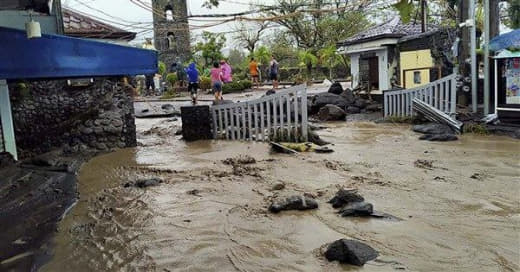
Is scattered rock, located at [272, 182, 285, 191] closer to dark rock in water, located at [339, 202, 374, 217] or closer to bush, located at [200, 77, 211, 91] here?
dark rock in water, located at [339, 202, 374, 217]

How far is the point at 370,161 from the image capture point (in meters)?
9.51

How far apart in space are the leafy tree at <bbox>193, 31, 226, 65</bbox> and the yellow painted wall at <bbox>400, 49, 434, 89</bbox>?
63.1 feet

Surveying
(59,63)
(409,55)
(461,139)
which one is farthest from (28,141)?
(409,55)

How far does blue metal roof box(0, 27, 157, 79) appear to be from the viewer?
7.11 m

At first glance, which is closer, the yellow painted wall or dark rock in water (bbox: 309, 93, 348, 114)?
the yellow painted wall

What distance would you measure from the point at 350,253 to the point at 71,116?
910 cm

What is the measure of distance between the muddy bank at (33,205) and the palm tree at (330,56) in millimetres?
27270

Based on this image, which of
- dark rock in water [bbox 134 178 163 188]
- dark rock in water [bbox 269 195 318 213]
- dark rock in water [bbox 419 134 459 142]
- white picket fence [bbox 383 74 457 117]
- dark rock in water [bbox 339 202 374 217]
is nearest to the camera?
dark rock in water [bbox 339 202 374 217]

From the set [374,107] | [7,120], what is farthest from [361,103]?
[7,120]

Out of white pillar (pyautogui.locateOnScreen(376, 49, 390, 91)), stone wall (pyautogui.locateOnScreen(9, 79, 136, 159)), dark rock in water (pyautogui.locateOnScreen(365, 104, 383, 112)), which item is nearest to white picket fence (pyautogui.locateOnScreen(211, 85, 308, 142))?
stone wall (pyautogui.locateOnScreen(9, 79, 136, 159))

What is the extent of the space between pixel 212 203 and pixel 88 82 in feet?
21.2

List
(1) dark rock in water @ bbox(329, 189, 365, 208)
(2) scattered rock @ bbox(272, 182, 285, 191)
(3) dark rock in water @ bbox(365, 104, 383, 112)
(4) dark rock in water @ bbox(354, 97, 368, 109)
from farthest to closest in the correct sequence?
(4) dark rock in water @ bbox(354, 97, 368, 109), (3) dark rock in water @ bbox(365, 104, 383, 112), (2) scattered rock @ bbox(272, 182, 285, 191), (1) dark rock in water @ bbox(329, 189, 365, 208)

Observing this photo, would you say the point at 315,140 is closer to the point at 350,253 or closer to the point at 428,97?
the point at 428,97

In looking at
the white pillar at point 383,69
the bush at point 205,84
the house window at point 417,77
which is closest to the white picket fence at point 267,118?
the house window at point 417,77
